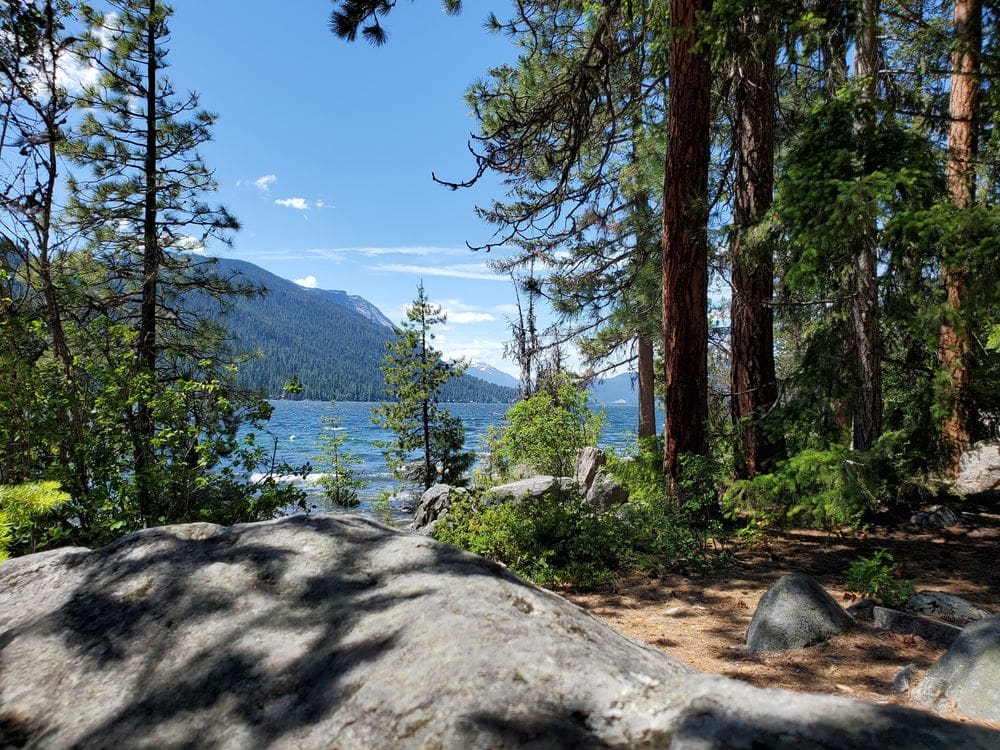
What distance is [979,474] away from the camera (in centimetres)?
829

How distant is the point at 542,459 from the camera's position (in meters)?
12.9

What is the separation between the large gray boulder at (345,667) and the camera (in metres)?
1.12

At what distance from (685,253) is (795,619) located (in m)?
4.26

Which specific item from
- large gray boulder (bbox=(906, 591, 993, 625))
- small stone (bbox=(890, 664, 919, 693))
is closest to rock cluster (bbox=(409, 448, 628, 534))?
large gray boulder (bbox=(906, 591, 993, 625))

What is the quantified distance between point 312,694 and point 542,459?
1170 cm

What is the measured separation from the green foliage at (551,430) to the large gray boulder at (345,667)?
377 inches

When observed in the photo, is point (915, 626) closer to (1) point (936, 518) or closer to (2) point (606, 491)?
(1) point (936, 518)

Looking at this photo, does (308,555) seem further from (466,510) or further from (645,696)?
(466,510)

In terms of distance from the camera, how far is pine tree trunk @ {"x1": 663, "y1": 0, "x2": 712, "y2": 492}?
6.33 meters

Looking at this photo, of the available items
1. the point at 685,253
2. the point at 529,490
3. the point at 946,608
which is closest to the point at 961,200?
the point at 685,253

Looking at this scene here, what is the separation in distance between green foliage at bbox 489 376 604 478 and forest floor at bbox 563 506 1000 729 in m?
5.52

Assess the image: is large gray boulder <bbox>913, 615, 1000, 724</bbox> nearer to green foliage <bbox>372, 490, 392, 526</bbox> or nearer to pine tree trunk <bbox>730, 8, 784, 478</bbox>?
pine tree trunk <bbox>730, 8, 784, 478</bbox>

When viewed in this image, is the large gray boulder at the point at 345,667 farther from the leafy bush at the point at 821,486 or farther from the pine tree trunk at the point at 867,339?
the pine tree trunk at the point at 867,339

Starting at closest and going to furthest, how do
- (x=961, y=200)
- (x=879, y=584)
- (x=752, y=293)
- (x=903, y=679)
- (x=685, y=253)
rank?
(x=903, y=679), (x=879, y=584), (x=961, y=200), (x=685, y=253), (x=752, y=293)
